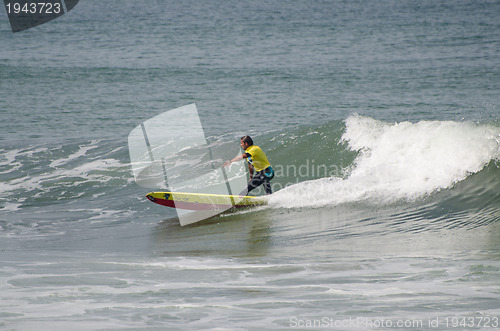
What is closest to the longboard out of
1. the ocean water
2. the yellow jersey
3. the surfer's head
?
the ocean water

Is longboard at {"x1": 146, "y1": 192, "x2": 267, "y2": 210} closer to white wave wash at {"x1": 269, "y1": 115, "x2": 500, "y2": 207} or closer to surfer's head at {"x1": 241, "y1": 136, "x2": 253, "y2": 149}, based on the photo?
white wave wash at {"x1": 269, "y1": 115, "x2": 500, "y2": 207}

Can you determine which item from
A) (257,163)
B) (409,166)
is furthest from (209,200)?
(409,166)

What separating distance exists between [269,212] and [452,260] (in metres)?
3.67

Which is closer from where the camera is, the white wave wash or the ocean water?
the ocean water

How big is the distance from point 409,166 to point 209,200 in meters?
3.78

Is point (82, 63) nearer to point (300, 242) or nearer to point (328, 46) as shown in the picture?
point (328, 46)

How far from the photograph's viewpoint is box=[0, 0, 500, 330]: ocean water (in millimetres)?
5473

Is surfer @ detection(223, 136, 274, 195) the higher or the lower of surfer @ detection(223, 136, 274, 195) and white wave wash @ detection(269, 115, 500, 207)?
the higher

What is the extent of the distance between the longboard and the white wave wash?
36 cm

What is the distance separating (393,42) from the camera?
34375mm

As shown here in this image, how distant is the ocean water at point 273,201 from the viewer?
5.47 m

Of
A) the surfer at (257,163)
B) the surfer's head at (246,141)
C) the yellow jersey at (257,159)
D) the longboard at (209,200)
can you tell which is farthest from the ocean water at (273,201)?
the surfer's head at (246,141)

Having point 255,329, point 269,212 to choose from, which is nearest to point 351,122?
point 269,212

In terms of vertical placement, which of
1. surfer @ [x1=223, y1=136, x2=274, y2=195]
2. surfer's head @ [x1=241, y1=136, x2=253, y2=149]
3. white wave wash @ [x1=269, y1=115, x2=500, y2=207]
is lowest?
white wave wash @ [x1=269, y1=115, x2=500, y2=207]
